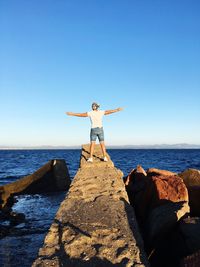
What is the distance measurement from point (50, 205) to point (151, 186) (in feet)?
19.9

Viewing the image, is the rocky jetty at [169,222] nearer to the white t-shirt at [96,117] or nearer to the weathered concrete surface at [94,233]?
the weathered concrete surface at [94,233]

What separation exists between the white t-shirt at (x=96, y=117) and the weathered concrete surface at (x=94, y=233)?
9.11 ft

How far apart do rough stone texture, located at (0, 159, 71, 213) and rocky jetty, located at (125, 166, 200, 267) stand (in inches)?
258

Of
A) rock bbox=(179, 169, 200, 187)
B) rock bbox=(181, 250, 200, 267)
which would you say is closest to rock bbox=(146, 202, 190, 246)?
rock bbox=(181, 250, 200, 267)

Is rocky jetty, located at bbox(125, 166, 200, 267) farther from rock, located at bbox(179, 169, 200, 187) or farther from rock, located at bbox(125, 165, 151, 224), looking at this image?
rock, located at bbox(179, 169, 200, 187)

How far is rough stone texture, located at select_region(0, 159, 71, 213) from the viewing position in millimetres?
13492

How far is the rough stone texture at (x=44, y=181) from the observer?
13492mm

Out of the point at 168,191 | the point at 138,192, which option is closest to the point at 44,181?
the point at 138,192

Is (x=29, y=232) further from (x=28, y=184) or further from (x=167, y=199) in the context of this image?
(x=28, y=184)

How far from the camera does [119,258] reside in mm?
Answer: 3164

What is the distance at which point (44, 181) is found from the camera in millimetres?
13719

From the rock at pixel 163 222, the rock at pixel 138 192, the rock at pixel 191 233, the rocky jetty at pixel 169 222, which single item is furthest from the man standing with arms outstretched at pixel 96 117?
the rock at pixel 191 233

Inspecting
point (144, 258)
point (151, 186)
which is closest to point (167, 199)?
point (151, 186)

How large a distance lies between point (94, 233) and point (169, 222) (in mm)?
1743
